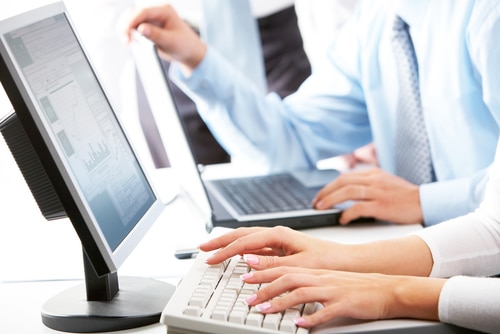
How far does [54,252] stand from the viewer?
139 cm

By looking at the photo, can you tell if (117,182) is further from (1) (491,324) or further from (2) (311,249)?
(1) (491,324)

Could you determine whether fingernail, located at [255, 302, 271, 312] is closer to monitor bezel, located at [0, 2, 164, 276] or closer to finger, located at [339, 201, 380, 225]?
monitor bezel, located at [0, 2, 164, 276]

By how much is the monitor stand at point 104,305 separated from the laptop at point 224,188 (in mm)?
343

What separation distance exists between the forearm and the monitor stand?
9.4 inches

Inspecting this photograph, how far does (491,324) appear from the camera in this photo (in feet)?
3.00

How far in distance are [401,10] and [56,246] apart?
30.4 inches

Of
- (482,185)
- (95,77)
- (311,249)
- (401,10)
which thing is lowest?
(482,185)

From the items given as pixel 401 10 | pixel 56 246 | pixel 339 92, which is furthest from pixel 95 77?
pixel 339 92

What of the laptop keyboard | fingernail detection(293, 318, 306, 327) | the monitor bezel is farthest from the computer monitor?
the laptop keyboard

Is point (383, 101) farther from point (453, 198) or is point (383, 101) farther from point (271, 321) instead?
point (271, 321)

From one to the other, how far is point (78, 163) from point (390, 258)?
1.41ft

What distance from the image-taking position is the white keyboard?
855mm

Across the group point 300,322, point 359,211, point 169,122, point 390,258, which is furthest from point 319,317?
point 169,122

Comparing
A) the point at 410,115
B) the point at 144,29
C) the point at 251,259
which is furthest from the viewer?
the point at 410,115
